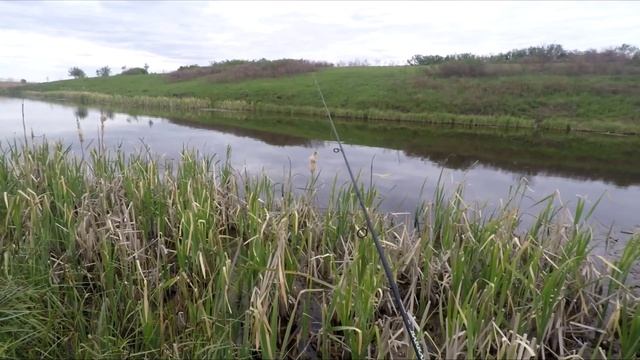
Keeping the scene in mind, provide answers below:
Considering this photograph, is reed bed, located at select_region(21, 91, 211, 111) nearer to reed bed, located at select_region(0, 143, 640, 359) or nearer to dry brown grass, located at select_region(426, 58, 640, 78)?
dry brown grass, located at select_region(426, 58, 640, 78)

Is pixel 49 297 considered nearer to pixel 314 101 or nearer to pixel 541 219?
pixel 541 219

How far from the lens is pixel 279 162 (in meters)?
13.9

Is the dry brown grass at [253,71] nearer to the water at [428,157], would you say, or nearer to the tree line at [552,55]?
the tree line at [552,55]

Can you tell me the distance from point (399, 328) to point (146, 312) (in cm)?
213

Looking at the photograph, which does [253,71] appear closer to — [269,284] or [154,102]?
[154,102]

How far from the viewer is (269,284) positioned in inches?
141

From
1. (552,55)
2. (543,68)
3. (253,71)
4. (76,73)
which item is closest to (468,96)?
(543,68)

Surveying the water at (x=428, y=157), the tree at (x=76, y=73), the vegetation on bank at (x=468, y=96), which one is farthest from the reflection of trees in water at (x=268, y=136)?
the tree at (x=76, y=73)

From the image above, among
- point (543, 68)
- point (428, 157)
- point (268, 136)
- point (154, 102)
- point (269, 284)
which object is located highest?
point (543, 68)

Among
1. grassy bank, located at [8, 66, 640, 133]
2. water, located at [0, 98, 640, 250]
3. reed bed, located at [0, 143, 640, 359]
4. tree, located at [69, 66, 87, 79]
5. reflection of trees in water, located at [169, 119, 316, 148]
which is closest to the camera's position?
reed bed, located at [0, 143, 640, 359]

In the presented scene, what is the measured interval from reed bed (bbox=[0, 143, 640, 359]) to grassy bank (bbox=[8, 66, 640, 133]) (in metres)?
27.3

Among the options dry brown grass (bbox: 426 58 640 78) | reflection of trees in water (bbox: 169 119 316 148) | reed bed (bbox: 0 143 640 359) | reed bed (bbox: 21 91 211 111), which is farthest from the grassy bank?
reed bed (bbox: 0 143 640 359)

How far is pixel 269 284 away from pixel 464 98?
34792 mm

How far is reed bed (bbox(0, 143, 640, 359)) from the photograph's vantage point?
3.18m
